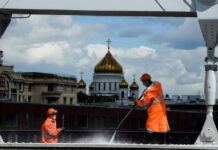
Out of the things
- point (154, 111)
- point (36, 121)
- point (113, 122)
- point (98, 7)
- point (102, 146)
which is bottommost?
point (102, 146)

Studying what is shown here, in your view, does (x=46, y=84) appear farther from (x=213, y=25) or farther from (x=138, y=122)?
(x=213, y=25)

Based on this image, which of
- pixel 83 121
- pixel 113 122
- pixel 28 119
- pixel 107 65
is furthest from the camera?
pixel 107 65

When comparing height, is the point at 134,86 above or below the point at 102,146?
above

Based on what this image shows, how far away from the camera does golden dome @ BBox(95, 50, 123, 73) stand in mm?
169875

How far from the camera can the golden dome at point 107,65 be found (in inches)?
6688

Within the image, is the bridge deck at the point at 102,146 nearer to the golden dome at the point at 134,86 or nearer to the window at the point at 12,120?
the window at the point at 12,120

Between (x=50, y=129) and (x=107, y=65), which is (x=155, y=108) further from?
(x=107, y=65)

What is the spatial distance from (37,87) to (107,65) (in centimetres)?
4904

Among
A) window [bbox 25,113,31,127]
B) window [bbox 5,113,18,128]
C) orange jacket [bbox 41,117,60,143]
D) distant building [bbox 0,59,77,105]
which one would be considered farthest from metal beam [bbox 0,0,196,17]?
distant building [bbox 0,59,77,105]

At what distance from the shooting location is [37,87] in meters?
124

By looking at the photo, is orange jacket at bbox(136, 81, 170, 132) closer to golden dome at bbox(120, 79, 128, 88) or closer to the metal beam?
the metal beam

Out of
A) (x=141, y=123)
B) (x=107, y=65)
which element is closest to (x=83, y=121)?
(x=141, y=123)

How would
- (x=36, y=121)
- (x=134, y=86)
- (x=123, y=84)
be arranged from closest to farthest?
(x=36, y=121)
(x=123, y=84)
(x=134, y=86)

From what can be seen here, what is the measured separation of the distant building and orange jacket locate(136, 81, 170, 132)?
10237 cm
